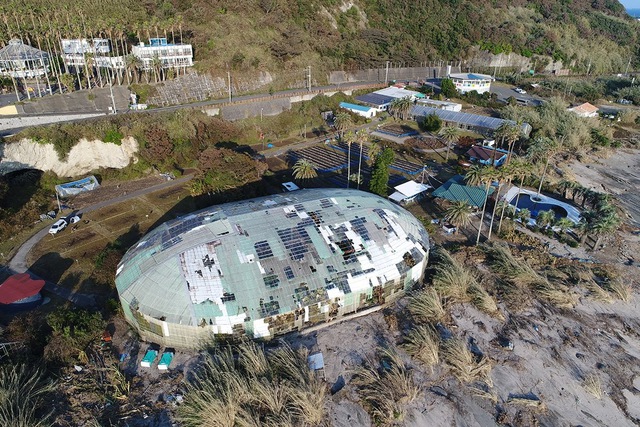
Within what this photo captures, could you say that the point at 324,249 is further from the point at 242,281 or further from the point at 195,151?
the point at 195,151

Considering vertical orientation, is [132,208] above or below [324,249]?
below

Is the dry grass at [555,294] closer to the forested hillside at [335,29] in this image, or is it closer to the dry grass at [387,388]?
the dry grass at [387,388]

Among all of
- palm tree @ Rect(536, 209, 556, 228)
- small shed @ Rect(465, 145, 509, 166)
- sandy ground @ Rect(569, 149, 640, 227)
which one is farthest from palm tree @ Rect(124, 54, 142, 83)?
sandy ground @ Rect(569, 149, 640, 227)

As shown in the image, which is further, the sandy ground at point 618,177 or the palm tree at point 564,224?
the sandy ground at point 618,177

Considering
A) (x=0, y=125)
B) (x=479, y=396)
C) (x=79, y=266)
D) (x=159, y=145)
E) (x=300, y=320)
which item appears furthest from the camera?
(x=159, y=145)

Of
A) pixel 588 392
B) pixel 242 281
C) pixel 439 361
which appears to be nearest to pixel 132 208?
pixel 242 281

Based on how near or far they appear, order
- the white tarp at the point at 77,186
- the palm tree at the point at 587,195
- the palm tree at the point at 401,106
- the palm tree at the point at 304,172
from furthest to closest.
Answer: the palm tree at the point at 401,106 → the palm tree at the point at 304,172 → the white tarp at the point at 77,186 → the palm tree at the point at 587,195

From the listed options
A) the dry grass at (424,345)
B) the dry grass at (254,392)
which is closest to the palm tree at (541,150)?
the dry grass at (424,345)
